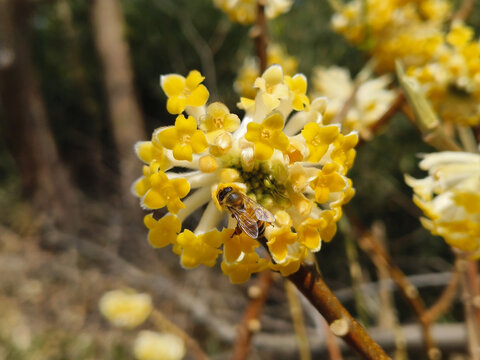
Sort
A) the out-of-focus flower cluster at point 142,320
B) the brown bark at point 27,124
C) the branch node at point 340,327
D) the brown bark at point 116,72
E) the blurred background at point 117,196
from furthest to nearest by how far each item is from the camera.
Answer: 1. the brown bark at point 116,72
2. the brown bark at point 27,124
3. the blurred background at point 117,196
4. the out-of-focus flower cluster at point 142,320
5. the branch node at point 340,327

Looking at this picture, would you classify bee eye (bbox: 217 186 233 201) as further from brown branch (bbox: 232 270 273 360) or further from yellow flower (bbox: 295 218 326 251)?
brown branch (bbox: 232 270 273 360)

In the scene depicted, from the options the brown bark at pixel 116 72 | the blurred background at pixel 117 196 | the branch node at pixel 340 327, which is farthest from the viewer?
the brown bark at pixel 116 72

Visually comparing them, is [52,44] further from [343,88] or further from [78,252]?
[343,88]

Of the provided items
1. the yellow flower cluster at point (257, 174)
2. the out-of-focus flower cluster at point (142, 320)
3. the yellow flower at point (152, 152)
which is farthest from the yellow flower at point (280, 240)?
the out-of-focus flower cluster at point (142, 320)

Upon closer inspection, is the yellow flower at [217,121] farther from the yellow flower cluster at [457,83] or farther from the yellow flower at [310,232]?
the yellow flower cluster at [457,83]

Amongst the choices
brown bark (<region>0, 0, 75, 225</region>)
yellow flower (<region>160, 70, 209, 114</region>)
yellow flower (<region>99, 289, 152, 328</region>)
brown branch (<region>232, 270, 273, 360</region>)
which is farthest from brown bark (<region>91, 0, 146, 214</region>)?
yellow flower (<region>160, 70, 209, 114</region>)

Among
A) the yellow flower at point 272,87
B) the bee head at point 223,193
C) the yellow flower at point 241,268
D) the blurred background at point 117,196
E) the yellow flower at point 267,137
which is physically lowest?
the blurred background at point 117,196
